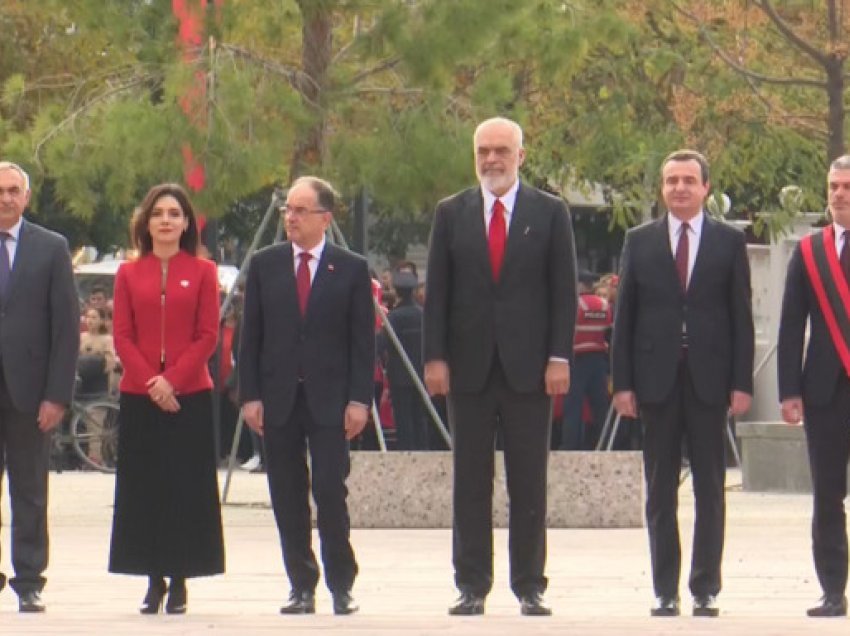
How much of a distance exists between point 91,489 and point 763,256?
7.92 metres

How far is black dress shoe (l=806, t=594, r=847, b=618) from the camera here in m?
→ 12.4

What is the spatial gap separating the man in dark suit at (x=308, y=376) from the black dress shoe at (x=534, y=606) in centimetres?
75

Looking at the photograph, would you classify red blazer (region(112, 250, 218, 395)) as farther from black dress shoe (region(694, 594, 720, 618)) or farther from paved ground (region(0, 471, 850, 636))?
black dress shoe (region(694, 594, 720, 618))

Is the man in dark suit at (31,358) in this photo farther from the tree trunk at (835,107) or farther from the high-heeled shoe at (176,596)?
the tree trunk at (835,107)

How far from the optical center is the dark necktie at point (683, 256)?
41.4 ft

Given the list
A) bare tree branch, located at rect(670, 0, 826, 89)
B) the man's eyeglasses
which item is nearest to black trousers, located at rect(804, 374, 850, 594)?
the man's eyeglasses

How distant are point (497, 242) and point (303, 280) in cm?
90

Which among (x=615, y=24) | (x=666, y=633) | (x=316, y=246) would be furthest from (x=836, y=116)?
(x=666, y=633)

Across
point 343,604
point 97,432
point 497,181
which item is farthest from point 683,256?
point 97,432

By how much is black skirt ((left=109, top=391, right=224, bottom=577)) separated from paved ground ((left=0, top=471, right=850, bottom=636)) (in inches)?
10.2

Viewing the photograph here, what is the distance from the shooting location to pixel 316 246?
12883 millimetres

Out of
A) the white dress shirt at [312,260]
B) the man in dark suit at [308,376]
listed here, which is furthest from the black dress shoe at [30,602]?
the white dress shirt at [312,260]

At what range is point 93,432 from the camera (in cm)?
2803

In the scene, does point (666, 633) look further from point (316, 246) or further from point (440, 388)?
point (316, 246)
